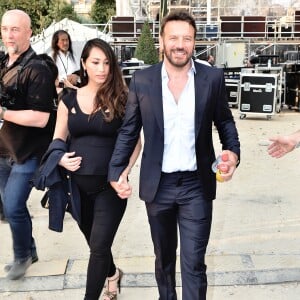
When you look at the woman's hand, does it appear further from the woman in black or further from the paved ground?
the paved ground

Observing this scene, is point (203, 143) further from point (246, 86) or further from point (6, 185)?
point (246, 86)

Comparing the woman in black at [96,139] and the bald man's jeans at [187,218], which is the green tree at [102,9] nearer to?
the woman in black at [96,139]

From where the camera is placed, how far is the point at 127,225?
5.06 m

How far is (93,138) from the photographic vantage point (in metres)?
3.06

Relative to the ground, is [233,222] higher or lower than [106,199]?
lower

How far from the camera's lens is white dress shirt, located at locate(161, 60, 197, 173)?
2807mm

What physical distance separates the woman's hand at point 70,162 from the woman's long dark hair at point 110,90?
278 mm

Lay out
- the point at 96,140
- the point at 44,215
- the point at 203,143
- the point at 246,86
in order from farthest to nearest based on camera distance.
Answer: the point at 246,86, the point at 44,215, the point at 96,140, the point at 203,143

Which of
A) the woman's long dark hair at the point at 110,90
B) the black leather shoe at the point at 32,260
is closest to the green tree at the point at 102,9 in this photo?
the black leather shoe at the point at 32,260

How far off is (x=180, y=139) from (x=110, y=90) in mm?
557

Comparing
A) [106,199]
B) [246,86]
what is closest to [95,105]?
[106,199]

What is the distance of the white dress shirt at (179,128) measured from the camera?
281cm

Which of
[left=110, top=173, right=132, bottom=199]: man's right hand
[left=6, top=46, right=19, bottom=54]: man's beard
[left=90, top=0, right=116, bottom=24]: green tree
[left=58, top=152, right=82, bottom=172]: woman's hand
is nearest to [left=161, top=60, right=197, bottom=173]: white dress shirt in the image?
[left=110, top=173, right=132, bottom=199]: man's right hand

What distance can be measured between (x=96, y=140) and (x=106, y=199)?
0.34 metres
